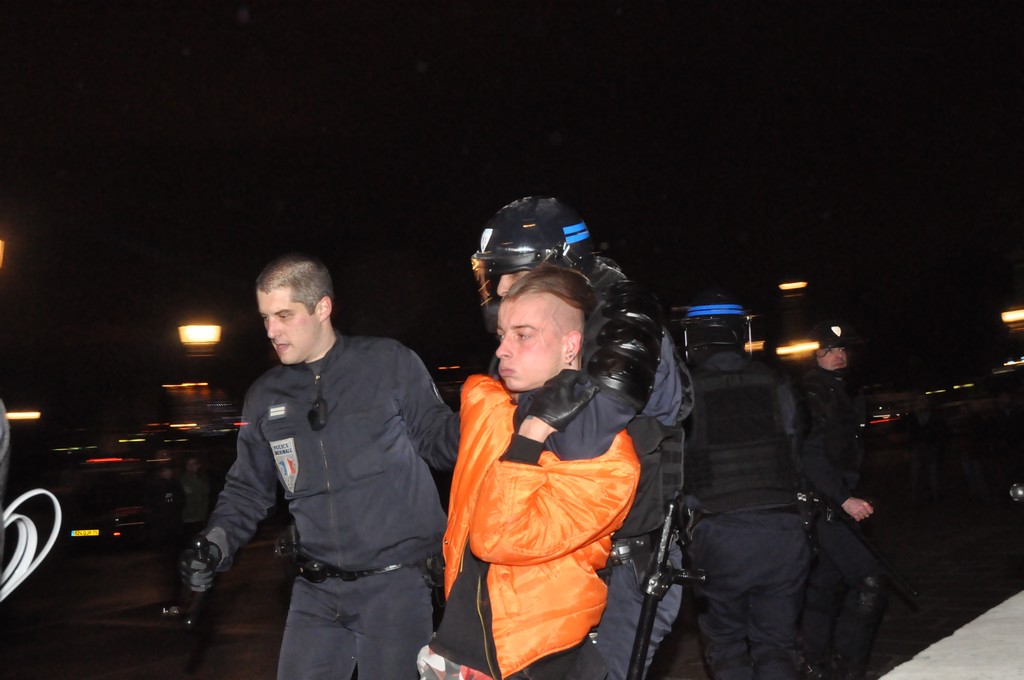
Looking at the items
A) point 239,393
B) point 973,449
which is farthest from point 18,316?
point 973,449

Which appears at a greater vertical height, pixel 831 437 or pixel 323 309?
pixel 323 309

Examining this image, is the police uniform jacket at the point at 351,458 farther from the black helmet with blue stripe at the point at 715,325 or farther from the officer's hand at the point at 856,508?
the officer's hand at the point at 856,508

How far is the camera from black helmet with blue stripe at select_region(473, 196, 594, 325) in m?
3.32

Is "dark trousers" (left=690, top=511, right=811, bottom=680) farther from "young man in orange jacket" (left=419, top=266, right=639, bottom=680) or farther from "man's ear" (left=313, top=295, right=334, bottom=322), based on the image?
"young man in orange jacket" (left=419, top=266, right=639, bottom=680)

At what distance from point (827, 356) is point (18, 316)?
89.2 feet

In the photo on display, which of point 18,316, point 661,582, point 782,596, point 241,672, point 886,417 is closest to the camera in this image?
point 661,582

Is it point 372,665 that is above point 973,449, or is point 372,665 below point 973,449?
above

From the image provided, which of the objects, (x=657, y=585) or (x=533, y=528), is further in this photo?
(x=657, y=585)

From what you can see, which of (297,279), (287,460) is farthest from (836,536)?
(297,279)

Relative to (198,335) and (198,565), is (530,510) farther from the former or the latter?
(198,335)

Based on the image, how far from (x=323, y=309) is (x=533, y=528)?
194 centimetres

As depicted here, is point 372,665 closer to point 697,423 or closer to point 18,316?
point 697,423

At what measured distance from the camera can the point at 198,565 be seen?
144 inches

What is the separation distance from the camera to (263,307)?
3.98 m
